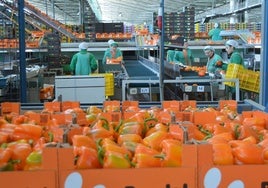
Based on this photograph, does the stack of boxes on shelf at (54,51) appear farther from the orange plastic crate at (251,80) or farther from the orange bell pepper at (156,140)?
the orange bell pepper at (156,140)

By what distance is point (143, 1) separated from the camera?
37.6m

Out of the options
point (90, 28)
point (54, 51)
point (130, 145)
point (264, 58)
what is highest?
point (90, 28)

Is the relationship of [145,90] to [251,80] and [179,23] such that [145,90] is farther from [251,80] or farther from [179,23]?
[179,23]

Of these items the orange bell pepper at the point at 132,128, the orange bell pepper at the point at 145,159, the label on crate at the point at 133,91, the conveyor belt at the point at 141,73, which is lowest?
the label on crate at the point at 133,91

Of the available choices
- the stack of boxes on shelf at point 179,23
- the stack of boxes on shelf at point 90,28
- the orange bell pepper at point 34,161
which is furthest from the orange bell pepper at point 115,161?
the stack of boxes on shelf at point 90,28

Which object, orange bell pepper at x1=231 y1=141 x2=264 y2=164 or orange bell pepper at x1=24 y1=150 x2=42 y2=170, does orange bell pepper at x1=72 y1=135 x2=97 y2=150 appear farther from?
orange bell pepper at x1=231 y1=141 x2=264 y2=164

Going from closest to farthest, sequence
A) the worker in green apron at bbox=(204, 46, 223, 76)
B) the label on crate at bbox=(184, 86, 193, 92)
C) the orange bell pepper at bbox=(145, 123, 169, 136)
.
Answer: the orange bell pepper at bbox=(145, 123, 169, 136), the label on crate at bbox=(184, 86, 193, 92), the worker in green apron at bbox=(204, 46, 223, 76)

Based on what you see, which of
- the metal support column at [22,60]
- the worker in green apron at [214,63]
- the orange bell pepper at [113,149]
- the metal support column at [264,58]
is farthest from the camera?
the worker in green apron at [214,63]

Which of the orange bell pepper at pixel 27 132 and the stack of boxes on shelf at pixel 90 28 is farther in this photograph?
the stack of boxes on shelf at pixel 90 28

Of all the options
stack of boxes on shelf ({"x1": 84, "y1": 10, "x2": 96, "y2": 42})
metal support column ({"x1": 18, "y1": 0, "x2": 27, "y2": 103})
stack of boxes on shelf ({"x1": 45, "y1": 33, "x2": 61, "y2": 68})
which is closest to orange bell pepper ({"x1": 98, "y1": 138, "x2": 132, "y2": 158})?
metal support column ({"x1": 18, "y1": 0, "x2": 27, "y2": 103})

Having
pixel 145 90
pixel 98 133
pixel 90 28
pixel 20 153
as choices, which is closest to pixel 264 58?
pixel 145 90

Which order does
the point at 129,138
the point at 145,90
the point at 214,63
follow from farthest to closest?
the point at 214,63 → the point at 145,90 → the point at 129,138

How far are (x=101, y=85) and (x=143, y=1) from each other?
3197 cm

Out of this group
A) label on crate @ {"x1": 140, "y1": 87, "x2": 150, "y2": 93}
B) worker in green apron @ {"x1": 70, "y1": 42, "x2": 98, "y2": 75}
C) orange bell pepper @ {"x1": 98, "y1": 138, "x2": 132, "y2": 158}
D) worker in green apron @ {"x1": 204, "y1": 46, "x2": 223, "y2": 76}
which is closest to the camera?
orange bell pepper @ {"x1": 98, "y1": 138, "x2": 132, "y2": 158}
